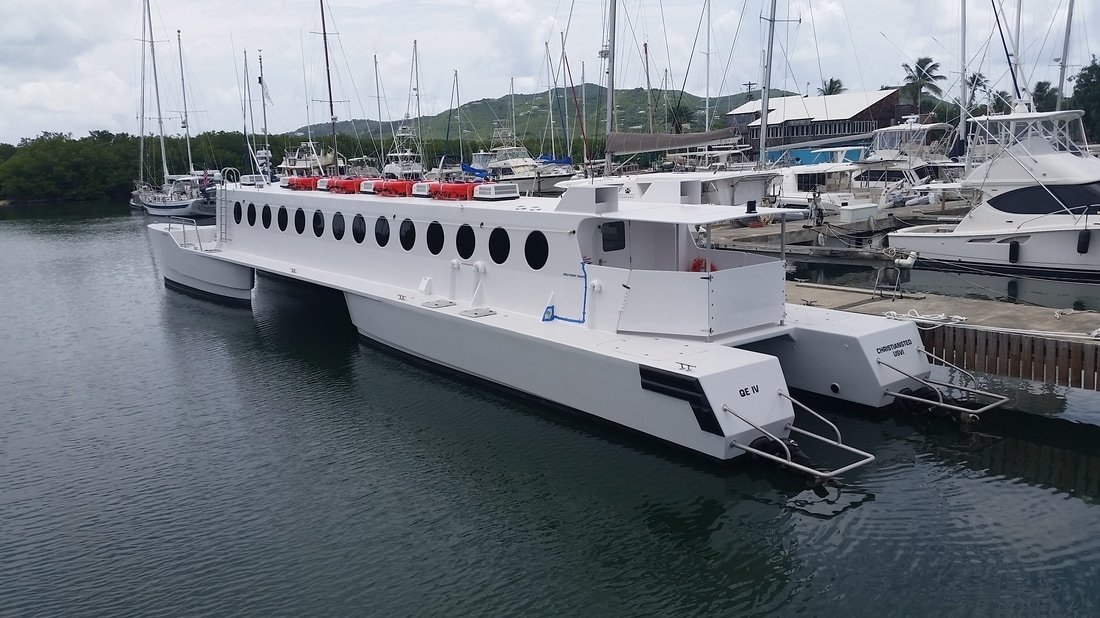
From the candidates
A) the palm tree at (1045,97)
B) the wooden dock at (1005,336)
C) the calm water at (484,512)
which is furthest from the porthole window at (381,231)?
the palm tree at (1045,97)

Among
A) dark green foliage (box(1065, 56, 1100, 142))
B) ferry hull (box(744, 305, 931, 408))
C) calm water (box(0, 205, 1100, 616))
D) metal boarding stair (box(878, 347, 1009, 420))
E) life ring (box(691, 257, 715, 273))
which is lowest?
calm water (box(0, 205, 1100, 616))

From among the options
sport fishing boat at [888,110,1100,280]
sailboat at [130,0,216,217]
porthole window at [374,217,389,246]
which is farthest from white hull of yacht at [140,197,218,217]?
sport fishing boat at [888,110,1100,280]

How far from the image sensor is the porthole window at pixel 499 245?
13.3 meters

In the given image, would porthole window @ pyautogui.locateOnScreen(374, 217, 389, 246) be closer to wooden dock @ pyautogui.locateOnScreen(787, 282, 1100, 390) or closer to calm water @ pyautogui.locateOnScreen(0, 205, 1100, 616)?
calm water @ pyautogui.locateOnScreen(0, 205, 1100, 616)

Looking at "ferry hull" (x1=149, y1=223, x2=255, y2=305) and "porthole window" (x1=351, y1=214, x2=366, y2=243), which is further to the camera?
"ferry hull" (x1=149, y1=223, x2=255, y2=305)

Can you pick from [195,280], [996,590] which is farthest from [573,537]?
[195,280]

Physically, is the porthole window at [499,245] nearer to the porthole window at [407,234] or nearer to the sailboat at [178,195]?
the porthole window at [407,234]

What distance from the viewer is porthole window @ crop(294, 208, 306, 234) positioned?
731 inches

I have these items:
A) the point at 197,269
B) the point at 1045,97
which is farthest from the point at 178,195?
the point at 1045,97

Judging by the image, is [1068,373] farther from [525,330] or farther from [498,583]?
[498,583]

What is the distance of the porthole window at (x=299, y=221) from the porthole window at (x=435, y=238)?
4.93 m

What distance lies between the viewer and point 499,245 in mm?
13445

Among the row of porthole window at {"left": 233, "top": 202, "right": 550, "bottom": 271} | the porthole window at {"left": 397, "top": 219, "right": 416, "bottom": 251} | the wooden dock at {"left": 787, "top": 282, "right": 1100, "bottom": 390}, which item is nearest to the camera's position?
the wooden dock at {"left": 787, "top": 282, "right": 1100, "bottom": 390}

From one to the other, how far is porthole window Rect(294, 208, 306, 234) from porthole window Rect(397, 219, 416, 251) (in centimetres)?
401
